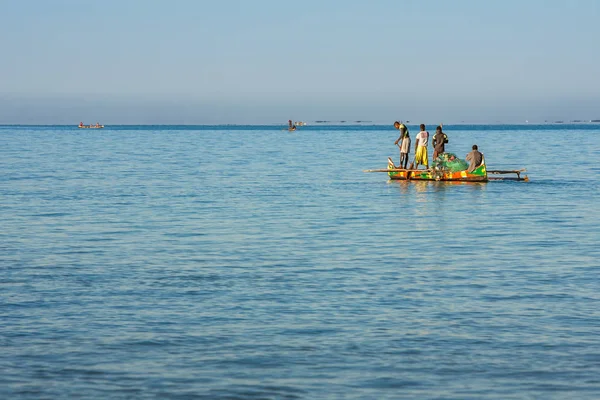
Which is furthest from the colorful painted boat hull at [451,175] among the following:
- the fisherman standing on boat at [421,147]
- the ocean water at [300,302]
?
the ocean water at [300,302]

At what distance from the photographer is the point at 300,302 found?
1342 centimetres

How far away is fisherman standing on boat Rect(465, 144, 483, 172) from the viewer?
1419 inches

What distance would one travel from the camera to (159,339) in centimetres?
1129

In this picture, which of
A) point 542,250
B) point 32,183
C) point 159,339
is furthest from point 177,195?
point 159,339

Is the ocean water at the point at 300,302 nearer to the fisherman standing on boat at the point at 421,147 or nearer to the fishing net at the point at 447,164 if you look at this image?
the fishing net at the point at 447,164

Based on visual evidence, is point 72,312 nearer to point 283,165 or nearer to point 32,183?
point 32,183

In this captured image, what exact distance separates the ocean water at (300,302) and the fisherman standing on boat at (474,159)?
7.78 meters

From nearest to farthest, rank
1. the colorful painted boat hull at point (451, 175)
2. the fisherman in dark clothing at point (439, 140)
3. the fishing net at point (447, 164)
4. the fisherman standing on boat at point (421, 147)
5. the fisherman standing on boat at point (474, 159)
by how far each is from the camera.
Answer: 1. the fisherman standing on boat at point (474, 159)
2. the fisherman in dark clothing at point (439, 140)
3. the colorful painted boat hull at point (451, 175)
4. the fishing net at point (447, 164)
5. the fisherman standing on boat at point (421, 147)

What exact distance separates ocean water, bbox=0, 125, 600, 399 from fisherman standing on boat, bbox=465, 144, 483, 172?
7.78m

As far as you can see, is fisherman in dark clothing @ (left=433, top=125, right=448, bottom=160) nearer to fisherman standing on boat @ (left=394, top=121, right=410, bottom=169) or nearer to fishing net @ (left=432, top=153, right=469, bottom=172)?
fishing net @ (left=432, top=153, right=469, bottom=172)

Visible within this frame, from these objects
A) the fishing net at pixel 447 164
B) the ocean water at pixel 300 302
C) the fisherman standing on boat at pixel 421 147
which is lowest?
the ocean water at pixel 300 302

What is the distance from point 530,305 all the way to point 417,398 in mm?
4491

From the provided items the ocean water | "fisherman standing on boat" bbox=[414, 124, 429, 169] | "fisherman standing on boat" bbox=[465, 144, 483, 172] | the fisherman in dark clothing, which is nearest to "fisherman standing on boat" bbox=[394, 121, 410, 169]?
"fisherman standing on boat" bbox=[414, 124, 429, 169]

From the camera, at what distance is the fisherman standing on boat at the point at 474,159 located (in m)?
36.0
